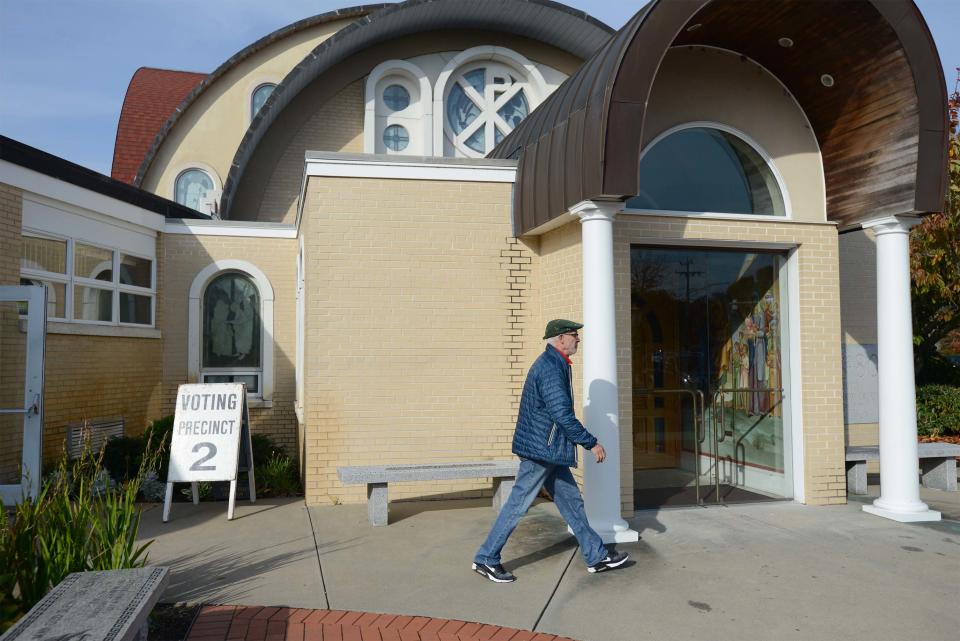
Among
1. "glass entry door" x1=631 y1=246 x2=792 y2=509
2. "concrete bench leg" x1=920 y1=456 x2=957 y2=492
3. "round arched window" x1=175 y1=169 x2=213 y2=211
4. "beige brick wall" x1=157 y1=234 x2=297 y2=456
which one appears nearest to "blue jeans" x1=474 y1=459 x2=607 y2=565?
"glass entry door" x1=631 y1=246 x2=792 y2=509

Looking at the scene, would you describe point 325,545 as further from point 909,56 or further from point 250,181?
point 250,181

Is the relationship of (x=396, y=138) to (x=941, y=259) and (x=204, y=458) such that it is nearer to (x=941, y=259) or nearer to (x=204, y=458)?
(x=204, y=458)

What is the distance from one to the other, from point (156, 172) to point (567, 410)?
15376 millimetres

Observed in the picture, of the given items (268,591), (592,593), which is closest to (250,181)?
(268,591)

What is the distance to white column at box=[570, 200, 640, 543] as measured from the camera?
252 inches

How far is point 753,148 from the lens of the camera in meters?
8.07

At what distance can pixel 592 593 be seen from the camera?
5199 millimetres

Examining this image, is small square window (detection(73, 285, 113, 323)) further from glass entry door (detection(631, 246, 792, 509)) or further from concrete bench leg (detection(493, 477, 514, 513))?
glass entry door (detection(631, 246, 792, 509))

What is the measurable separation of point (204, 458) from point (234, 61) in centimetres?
1268

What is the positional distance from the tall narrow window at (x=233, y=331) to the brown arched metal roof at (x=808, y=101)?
582cm

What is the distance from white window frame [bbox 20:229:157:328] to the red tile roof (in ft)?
32.6

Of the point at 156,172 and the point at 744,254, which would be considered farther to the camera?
the point at 156,172

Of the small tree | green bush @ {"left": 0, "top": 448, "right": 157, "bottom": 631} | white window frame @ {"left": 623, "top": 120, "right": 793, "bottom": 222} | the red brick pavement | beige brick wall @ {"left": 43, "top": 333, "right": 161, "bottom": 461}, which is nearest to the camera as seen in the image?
green bush @ {"left": 0, "top": 448, "right": 157, "bottom": 631}

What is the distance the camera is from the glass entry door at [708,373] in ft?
27.2
